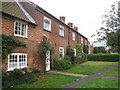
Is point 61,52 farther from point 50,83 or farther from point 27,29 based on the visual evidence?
point 50,83

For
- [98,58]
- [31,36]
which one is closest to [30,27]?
[31,36]

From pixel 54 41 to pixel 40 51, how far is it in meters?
3.96

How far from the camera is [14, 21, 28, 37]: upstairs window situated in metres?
9.16

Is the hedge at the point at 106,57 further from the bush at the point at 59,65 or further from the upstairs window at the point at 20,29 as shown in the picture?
the upstairs window at the point at 20,29

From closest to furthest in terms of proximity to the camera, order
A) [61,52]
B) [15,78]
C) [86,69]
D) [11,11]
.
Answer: [15,78], [11,11], [86,69], [61,52]

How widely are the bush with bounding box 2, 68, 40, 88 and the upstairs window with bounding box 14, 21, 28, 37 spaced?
3.13 m

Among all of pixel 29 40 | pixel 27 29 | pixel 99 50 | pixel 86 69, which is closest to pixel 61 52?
pixel 86 69

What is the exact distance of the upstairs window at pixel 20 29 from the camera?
9.16m

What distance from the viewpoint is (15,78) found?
782cm

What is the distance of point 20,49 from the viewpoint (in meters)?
9.04

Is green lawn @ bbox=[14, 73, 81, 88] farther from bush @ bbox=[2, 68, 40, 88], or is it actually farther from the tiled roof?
the tiled roof

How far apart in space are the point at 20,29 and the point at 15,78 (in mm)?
4154

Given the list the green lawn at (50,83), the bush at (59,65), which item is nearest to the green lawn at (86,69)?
the bush at (59,65)

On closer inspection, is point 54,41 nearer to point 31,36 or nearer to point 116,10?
point 31,36
